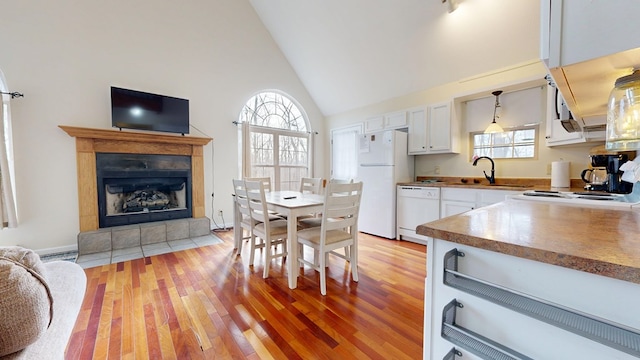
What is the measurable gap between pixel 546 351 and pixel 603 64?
0.78 meters

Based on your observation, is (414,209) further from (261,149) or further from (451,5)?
(261,149)

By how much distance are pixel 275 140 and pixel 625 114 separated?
455cm

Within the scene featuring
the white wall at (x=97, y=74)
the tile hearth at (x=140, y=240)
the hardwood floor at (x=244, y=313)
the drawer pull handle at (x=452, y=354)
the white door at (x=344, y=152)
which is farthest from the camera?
the white door at (x=344, y=152)

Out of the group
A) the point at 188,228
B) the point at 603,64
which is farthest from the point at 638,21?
the point at 188,228

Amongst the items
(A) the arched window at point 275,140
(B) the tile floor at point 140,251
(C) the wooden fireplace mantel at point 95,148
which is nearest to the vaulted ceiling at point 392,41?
(A) the arched window at point 275,140

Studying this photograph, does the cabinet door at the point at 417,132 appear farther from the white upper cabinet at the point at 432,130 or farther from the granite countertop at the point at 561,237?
the granite countertop at the point at 561,237

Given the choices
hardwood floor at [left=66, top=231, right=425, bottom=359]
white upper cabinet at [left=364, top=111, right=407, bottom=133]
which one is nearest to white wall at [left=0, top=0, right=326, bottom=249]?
hardwood floor at [left=66, top=231, right=425, bottom=359]

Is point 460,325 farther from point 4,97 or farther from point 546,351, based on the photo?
point 4,97

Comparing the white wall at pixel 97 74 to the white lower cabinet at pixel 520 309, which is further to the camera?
the white wall at pixel 97 74

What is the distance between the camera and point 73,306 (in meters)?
0.87

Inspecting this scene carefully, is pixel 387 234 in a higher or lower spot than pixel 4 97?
lower

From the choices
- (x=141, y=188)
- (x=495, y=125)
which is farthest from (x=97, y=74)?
(x=495, y=125)

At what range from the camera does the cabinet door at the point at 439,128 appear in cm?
356

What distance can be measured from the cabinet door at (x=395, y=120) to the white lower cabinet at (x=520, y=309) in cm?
367
